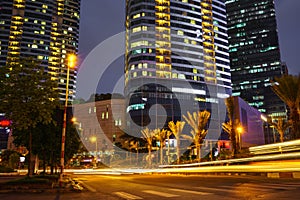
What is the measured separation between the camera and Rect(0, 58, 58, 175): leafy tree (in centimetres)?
1591

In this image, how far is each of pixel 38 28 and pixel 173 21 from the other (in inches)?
3290

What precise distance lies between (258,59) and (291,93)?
6713 inches

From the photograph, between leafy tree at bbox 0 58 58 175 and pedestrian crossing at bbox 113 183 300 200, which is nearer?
pedestrian crossing at bbox 113 183 300 200

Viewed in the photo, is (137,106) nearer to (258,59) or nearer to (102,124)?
(102,124)

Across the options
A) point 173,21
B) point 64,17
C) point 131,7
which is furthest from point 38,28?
point 173,21

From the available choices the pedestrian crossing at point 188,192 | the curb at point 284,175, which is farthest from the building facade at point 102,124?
the pedestrian crossing at point 188,192

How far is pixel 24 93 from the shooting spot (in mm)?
16359

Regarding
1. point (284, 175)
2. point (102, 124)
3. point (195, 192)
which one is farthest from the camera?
point (102, 124)

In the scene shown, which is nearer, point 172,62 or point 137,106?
point 137,106

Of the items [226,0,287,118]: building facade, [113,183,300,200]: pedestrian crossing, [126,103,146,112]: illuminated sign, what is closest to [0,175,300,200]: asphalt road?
[113,183,300,200]: pedestrian crossing

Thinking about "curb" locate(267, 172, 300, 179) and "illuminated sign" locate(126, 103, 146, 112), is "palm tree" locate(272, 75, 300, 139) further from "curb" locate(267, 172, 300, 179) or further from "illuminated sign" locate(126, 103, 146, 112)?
"illuminated sign" locate(126, 103, 146, 112)

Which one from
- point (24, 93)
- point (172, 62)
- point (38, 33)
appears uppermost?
point (38, 33)

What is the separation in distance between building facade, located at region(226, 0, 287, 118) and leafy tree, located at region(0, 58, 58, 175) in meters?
172

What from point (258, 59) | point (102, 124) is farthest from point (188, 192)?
point (258, 59)
